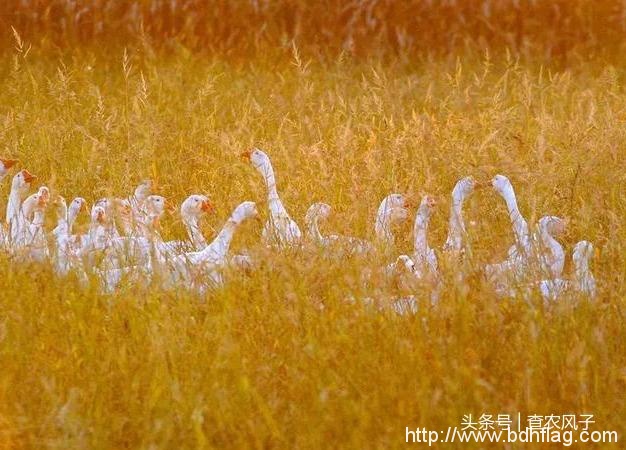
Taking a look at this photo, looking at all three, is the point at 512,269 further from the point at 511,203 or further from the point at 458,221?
the point at 511,203

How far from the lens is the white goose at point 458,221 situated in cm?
455

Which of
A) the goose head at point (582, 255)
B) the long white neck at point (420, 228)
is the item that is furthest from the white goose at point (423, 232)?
the goose head at point (582, 255)

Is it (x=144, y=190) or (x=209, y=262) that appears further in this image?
(x=144, y=190)

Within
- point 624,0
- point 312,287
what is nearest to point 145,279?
point 312,287

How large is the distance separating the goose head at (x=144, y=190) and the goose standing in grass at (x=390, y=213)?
1.22 meters

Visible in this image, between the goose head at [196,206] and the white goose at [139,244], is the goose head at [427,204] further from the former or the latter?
the white goose at [139,244]

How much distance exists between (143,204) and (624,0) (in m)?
6.69

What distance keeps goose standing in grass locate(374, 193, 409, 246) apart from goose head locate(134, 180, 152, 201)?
1.22 meters

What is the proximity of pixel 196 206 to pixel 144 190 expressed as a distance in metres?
0.76

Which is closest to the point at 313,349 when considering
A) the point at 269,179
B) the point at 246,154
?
the point at 269,179

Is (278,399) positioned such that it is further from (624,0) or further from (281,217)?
(624,0)

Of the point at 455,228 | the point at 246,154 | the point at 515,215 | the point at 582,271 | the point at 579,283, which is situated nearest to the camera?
the point at 579,283

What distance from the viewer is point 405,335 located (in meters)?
3.79

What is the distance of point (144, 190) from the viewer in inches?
242
